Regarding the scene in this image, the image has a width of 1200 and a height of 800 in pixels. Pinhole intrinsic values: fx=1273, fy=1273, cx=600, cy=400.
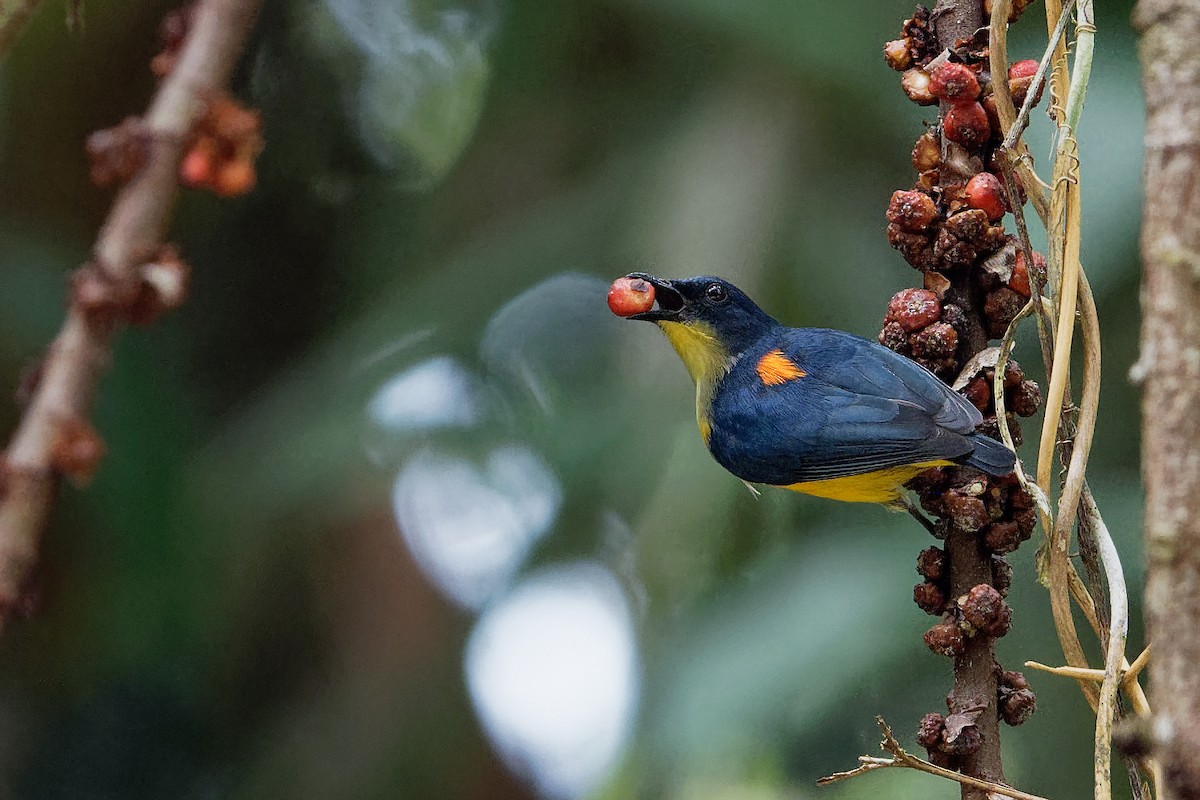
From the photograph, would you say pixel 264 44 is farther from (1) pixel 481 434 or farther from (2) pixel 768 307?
(2) pixel 768 307

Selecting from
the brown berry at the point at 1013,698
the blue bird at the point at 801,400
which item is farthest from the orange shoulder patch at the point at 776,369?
the brown berry at the point at 1013,698

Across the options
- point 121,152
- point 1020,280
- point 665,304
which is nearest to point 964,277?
point 1020,280

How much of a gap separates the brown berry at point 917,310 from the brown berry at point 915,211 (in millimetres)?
68

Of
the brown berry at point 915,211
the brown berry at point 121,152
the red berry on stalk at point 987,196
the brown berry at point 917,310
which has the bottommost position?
the brown berry at point 917,310

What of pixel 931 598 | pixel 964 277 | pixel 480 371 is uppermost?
pixel 964 277

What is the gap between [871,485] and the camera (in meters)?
1.94

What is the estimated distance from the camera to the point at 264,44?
2.96 m

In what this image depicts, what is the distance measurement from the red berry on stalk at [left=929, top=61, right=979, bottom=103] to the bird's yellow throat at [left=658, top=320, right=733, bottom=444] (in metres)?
1.04

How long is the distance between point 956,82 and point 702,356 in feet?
3.71

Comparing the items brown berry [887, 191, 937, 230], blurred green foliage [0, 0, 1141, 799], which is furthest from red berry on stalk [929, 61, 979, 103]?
blurred green foliage [0, 0, 1141, 799]

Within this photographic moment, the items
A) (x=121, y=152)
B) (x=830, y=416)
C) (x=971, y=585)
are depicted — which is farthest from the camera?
(x=830, y=416)

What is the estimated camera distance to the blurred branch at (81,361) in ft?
1.94

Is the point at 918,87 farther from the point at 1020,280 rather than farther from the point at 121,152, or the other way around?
the point at 121,152

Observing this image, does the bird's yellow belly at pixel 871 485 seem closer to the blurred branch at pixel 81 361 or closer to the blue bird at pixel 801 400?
the blue bird at pixel 801 400
